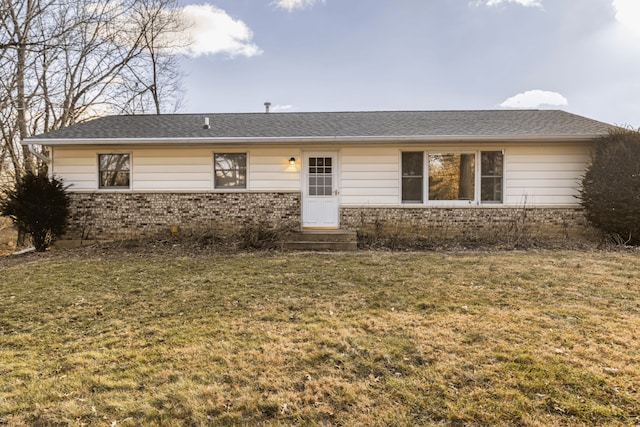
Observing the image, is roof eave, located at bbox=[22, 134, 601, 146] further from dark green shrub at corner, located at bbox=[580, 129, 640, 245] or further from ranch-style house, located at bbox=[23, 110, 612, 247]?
dark green shrub at corner, located at bbox=[580, 129, 640, 245]

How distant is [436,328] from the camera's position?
336cm

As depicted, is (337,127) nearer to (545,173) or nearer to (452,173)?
(452,173)

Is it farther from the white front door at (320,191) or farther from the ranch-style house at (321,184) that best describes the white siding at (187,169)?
the white front door at (320,191)

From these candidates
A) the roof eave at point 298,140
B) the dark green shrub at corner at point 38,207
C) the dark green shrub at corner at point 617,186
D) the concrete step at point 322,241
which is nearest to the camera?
the dark green shrub at corner at point 617,186

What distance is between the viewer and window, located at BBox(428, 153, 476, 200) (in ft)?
29.8

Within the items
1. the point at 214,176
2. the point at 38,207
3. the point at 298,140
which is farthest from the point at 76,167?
the point at 298,140

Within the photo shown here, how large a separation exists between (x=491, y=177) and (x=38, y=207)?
1178 centimetres

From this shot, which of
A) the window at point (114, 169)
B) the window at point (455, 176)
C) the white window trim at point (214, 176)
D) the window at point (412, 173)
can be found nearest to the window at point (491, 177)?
the window at point (455, 176)

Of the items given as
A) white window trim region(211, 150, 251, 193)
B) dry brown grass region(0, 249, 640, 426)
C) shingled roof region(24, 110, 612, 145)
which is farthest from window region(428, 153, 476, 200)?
white window trim region(211, 150, 251, 193)

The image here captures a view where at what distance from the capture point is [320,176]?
9.25m

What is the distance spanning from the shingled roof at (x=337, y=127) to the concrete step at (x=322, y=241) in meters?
2.48

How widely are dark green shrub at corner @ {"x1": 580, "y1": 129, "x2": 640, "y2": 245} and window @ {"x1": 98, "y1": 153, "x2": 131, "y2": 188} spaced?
12181 millimetres

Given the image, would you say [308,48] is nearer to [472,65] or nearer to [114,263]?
[472,65]

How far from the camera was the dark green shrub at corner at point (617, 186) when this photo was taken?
24.8 ft
